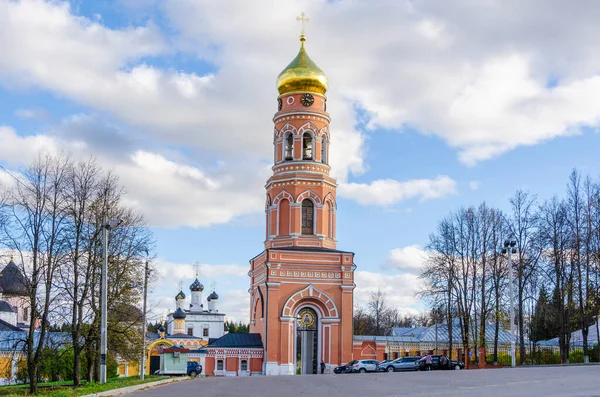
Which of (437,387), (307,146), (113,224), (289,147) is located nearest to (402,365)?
(307,146)

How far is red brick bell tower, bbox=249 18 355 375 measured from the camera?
129 feet

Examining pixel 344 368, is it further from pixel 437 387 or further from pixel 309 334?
pixel 437 387

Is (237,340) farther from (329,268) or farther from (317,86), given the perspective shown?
(317,86)

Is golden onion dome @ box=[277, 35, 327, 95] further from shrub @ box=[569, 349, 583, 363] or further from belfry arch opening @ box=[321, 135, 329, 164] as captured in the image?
shrub @ box=[569, 349, 583, 363]

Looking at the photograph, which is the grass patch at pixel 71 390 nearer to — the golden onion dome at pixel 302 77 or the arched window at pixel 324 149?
the arched window at pixel 324 149

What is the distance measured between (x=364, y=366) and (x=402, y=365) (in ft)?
6.64

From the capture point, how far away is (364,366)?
122 feet

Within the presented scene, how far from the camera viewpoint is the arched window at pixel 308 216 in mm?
42031

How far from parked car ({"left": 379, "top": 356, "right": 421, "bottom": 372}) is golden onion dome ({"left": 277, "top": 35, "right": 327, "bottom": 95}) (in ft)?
56.4

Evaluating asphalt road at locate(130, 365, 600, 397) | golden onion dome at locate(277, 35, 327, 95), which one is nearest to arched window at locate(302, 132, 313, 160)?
golden onion dome at locate(277, 35, 327, 95)

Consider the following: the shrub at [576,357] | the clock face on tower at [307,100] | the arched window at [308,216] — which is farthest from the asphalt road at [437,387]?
the clock face on tower at [307,100]

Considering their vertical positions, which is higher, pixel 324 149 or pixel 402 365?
pixel 324 149

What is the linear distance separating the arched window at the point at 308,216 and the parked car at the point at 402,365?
30.3ft

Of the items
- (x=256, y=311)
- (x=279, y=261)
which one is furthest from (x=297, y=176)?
(x=256, y=311)
